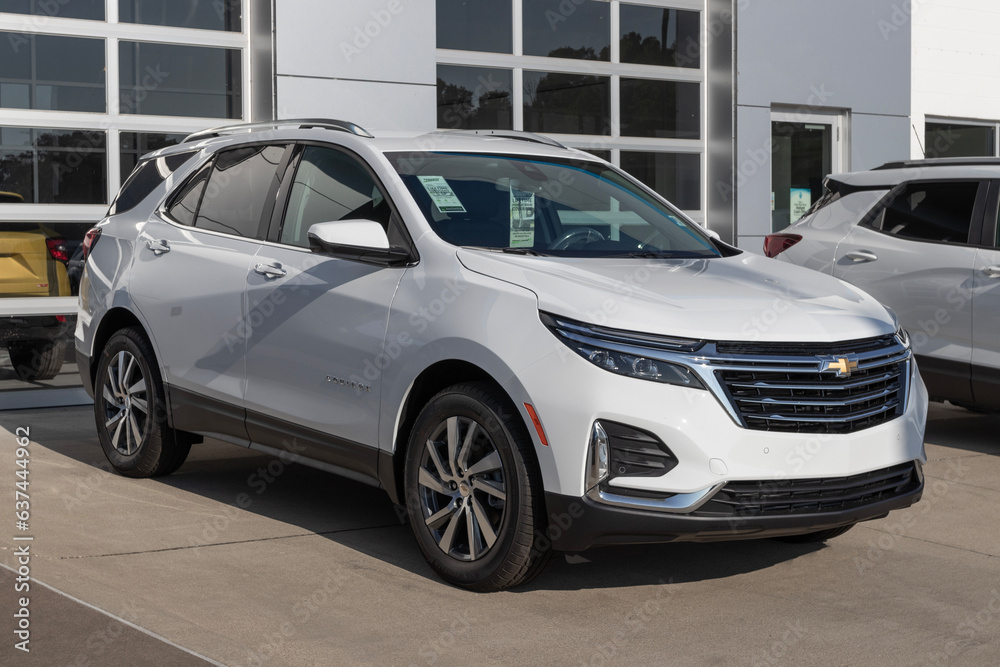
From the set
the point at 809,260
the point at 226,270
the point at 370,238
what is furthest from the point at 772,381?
the point at 809,260

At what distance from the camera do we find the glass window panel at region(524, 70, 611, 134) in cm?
1214

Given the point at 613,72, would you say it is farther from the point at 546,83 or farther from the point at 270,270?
the point at 270,270

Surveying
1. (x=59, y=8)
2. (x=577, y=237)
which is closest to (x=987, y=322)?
(x=577, y=237)

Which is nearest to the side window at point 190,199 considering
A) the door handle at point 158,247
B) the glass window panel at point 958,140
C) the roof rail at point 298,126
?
the door handle at point 158,247

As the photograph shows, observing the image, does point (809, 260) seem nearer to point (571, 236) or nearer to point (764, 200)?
point (571, 236)

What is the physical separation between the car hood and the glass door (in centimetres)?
858

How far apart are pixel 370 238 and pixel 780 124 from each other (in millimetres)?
9456

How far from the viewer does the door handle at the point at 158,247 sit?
21.1ft

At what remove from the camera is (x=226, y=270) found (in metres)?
5.92

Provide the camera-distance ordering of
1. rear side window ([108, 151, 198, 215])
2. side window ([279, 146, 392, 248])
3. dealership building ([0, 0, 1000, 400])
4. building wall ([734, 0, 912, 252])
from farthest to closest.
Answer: building wall ([734, 0, 912, 252]) < dealership building ([0, 0, 1000, 400]) < rear side window ([108, 151, 198, 215]) < side window ([279, 146, 392, 248])

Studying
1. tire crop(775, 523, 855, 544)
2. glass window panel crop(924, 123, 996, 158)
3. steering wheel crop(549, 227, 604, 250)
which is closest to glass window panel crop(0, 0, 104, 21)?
steering wheel crop(549, 227, 604, 250)

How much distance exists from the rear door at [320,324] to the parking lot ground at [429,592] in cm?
51

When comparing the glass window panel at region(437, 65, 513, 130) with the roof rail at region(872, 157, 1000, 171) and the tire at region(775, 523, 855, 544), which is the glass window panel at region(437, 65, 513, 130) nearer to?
the roof rail at region(872, 157, 1000, 171)

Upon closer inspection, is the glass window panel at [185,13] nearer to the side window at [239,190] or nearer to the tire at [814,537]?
the side window at [239,190]
